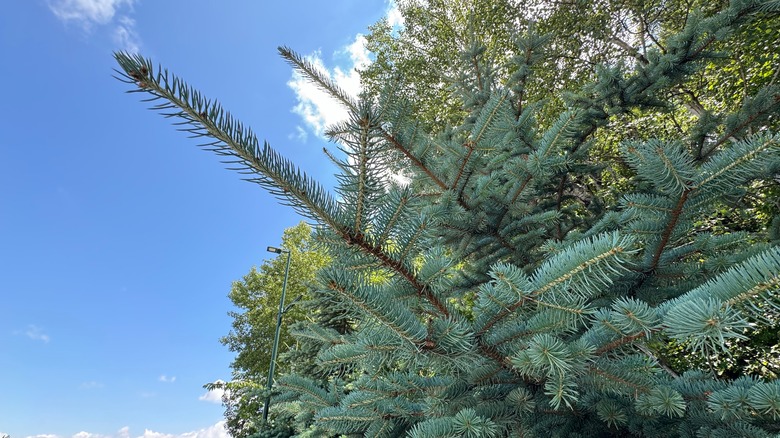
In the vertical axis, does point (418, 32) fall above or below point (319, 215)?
above

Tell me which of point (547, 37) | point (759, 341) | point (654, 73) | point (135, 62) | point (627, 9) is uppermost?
point (627, 9)

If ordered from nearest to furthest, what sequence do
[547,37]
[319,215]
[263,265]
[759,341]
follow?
[319,215], [547,37], [759,341], [263,265]

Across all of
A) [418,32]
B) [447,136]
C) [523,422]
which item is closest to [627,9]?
[418,32]

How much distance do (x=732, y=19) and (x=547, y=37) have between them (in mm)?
1321

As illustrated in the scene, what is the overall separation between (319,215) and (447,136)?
2.76 metres

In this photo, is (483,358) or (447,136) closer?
(483,358)

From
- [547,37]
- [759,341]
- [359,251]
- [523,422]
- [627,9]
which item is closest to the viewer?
[359,251]

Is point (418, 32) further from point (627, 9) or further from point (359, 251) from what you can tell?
point (359, 251)

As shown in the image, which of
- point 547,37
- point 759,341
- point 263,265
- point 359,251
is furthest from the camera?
point 263,265

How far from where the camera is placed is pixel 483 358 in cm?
138

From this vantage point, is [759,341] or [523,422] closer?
[523,422]

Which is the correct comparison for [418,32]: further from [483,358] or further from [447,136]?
[483,358]

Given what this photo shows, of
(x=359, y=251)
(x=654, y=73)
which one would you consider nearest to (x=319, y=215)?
(x=359, y=251)

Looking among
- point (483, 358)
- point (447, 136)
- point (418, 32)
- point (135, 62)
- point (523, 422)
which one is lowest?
point (523, 422)
